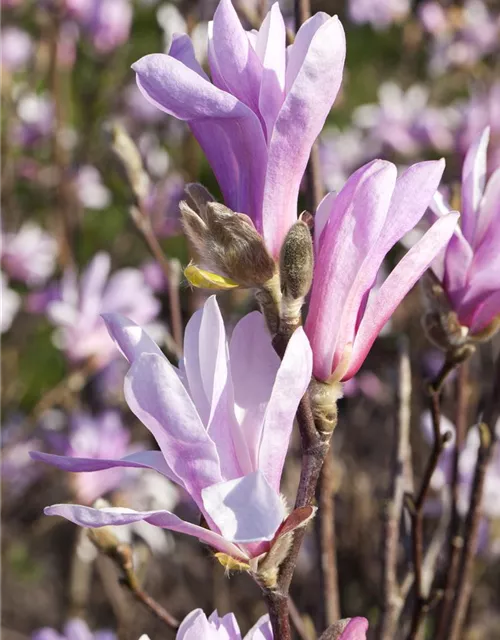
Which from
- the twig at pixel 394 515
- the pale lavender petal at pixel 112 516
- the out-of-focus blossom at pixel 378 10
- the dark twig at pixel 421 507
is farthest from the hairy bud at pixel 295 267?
the out-of-focus blossom at pixel 378 10

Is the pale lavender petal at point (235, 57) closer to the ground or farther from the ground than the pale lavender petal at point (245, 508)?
farther from the ground

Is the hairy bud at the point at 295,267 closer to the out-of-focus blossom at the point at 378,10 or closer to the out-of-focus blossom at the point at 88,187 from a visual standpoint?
the out-of-focus blossom at the point at 88,187

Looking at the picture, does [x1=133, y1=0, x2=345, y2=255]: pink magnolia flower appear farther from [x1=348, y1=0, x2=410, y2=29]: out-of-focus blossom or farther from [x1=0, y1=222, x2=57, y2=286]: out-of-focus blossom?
[x1=348, y1=0, x2=410, y2=29]: out-of-focus blossom

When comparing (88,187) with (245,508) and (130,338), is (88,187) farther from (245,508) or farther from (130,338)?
(245,508)

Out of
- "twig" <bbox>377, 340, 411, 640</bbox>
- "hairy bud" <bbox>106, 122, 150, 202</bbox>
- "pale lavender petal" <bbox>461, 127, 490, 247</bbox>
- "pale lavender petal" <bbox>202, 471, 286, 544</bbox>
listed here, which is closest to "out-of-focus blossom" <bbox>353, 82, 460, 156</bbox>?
"hairy bud" <bbox>106, 122, 150, 202</bbox>

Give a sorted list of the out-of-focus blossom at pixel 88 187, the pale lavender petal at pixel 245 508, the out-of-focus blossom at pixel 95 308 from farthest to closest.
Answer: the out-of-focus blossom at pixel 88 187 < the out-of-focus blossom at pixel 95 308 < the pale lavender petal at pixel 245 508

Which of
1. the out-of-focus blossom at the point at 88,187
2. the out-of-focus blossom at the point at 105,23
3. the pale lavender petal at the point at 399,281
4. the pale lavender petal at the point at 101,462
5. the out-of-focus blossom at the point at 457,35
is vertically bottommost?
the pale lavender petal at the point at 101,462

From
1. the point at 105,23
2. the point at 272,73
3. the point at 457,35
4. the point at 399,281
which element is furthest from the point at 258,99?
the point at 457,35
